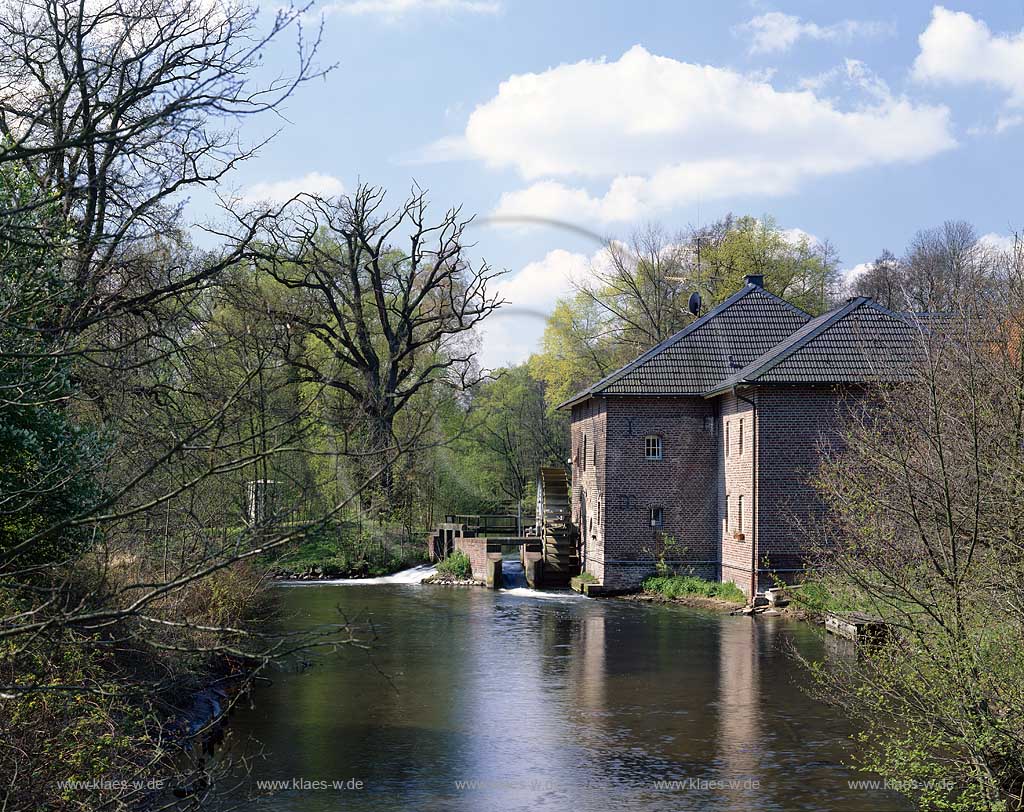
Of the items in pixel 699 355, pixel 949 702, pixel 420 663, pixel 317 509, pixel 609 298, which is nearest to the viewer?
pixel 317 509

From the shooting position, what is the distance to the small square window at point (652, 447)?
87.7ft

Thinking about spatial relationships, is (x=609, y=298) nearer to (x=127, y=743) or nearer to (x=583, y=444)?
(x=583, y=444)

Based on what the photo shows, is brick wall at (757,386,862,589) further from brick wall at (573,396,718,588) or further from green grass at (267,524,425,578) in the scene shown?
green grass at (267,524,425,578)

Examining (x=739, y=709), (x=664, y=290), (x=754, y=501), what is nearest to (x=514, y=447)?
(x=664, y=290)

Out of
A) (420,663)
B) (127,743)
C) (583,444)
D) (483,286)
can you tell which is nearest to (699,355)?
(583,444)

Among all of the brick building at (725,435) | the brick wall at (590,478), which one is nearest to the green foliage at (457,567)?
the brick wall at (590,478)

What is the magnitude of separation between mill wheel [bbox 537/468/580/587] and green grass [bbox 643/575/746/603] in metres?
3.77

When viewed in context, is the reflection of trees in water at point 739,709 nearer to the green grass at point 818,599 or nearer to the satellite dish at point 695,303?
the green grass at point 818,599

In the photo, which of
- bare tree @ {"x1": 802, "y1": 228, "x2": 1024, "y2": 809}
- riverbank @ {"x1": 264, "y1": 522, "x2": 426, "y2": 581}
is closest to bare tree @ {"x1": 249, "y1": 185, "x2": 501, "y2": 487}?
riverbank @ {"x1": 264, "y1": 522, "x2": 426, "y2": 581}

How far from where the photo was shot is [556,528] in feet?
102

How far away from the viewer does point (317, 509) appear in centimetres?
611

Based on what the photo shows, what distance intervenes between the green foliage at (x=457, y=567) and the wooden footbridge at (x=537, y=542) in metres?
0.18

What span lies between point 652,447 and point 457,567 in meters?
7.69

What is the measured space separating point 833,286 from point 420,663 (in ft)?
113
